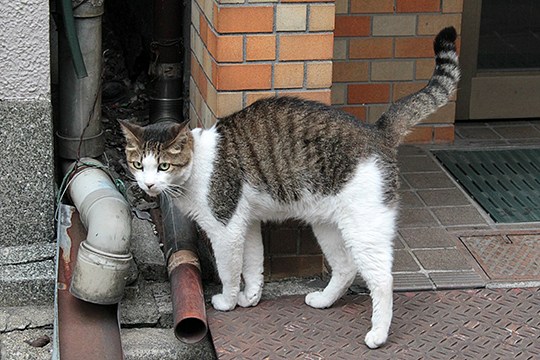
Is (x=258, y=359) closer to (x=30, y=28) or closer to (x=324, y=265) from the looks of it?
(x=324, y=265)

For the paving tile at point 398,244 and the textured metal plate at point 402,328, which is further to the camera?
the paving tile at point 398,244

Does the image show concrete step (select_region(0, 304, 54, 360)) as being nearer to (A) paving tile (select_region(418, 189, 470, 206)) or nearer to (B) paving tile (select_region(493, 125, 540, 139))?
(A) paving tile (select_region(418, 189, 470, 206))

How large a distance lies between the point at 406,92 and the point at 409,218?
113 centimetres

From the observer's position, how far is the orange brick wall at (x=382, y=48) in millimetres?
6133

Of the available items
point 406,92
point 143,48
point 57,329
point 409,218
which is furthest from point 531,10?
point 57,329

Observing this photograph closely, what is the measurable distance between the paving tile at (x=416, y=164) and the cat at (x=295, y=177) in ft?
5.11

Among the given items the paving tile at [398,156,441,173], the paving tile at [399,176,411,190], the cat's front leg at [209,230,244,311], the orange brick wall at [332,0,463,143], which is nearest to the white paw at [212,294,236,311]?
the cat's front leg at [209,230,244,311]

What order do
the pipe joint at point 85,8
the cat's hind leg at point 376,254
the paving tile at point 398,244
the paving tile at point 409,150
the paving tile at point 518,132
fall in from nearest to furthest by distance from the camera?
1. the cat's hind leg at point 376,254
2. the pipe joint at point 85,8
3. the paving tile at point 398,244
4. the paving tile at point 409,150
5. the paving tile at point 518,132

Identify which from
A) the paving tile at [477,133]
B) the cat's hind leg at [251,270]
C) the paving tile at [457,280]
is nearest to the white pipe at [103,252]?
the cat's hind leg at [251,270]

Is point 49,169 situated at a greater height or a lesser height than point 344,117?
lesser

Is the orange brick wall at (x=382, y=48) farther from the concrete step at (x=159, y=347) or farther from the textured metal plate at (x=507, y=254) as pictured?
the concrete step at (x=159, y=347)

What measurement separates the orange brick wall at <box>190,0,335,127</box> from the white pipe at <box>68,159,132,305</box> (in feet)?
2.13

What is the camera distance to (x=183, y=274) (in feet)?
14.8

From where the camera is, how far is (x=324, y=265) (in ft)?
16.4
